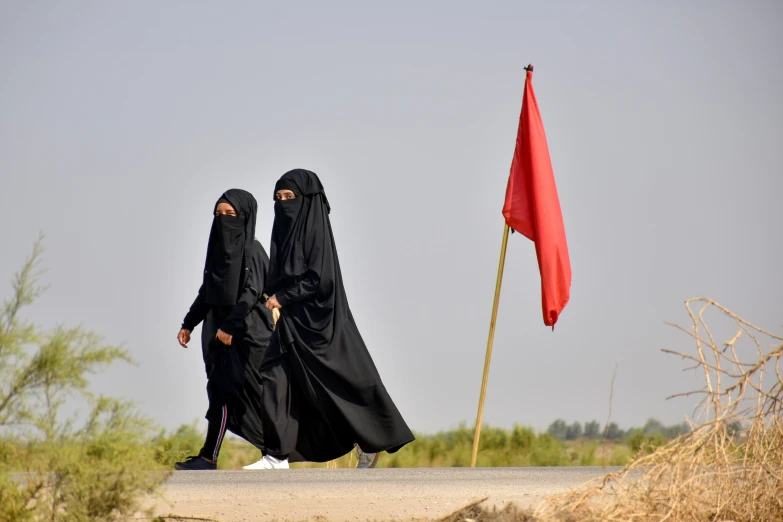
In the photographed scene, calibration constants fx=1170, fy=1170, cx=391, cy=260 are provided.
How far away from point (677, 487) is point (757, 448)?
0.50 m

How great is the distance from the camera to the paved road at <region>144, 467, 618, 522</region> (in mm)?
6625

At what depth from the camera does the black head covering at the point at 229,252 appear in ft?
32.2

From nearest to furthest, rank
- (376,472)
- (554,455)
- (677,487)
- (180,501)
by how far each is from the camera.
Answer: (677,487), (180,501), (376,472), (554,455)

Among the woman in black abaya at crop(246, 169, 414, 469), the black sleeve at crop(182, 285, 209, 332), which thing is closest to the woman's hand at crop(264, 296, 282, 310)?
the woman in black abaya at crop(246, 169, 414, 469)

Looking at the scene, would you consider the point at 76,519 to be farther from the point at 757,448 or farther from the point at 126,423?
the point at 757,448

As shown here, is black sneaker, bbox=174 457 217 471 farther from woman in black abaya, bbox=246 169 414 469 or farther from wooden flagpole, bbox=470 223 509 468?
wooden flagpole, bbox=470 223 509 468

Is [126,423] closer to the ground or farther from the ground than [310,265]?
closer to the ground

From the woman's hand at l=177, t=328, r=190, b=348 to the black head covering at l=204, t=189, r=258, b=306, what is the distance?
1.26ft

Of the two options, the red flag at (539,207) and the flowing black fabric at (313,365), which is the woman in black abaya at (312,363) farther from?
the red flag at (539,207)

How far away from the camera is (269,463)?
952cm

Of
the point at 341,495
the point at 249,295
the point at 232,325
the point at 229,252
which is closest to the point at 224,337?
the point at 232,325

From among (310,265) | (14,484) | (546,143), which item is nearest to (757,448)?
(14,484)

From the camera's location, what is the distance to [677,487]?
568cm

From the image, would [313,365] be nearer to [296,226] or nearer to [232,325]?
[232,325]
